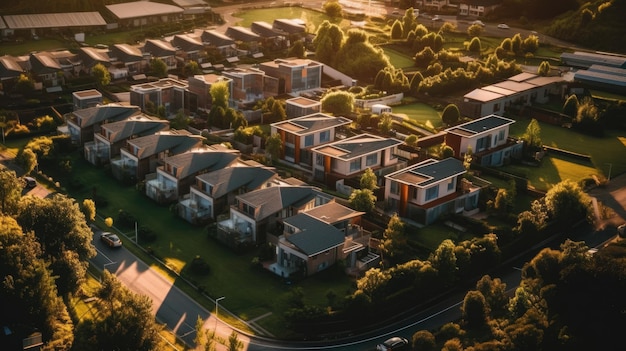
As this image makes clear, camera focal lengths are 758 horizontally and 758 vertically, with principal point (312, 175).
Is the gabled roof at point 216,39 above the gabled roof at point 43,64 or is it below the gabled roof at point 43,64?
above

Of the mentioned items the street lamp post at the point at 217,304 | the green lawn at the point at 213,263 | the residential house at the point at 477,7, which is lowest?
the street lamp post at the point at 217,304

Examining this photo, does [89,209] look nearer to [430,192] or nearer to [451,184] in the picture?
[430,192]

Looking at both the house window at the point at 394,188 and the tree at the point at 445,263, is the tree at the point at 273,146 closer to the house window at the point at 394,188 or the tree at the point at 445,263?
the house window at the point at 394,188

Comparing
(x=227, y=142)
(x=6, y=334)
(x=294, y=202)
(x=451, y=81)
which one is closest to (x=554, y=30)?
(x=451, y=81)

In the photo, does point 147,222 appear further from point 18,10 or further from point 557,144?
point 18,10

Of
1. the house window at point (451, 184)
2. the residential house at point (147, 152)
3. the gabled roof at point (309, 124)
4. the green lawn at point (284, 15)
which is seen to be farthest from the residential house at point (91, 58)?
the house window at point (451, 184)
